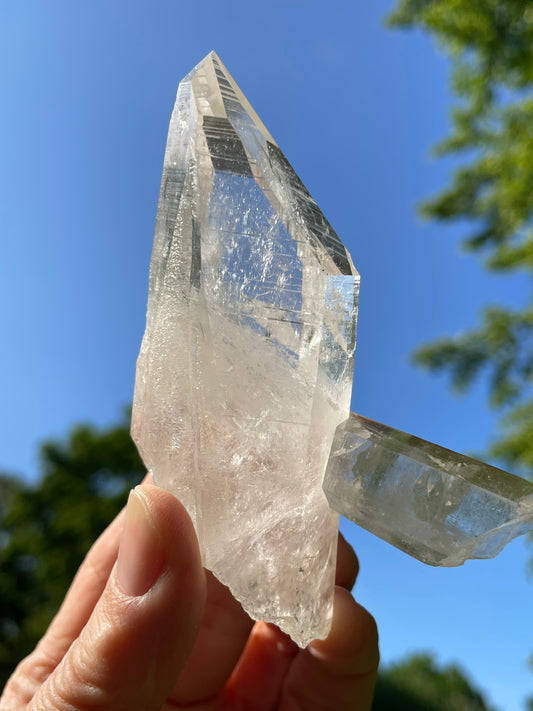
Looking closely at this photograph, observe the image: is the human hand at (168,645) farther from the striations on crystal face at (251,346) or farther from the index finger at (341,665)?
the striations on crystal face at (251,346)

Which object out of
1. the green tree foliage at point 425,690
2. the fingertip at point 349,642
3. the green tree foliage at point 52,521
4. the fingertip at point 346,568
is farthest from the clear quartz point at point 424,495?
the green tree foliage at point 425,690

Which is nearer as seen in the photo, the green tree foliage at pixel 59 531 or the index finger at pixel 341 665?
the index finger at pixel 341 665

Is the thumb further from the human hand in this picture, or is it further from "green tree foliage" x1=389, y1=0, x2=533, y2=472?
"green tree foliage" x1=389, y1=0, x2=533, y2=472

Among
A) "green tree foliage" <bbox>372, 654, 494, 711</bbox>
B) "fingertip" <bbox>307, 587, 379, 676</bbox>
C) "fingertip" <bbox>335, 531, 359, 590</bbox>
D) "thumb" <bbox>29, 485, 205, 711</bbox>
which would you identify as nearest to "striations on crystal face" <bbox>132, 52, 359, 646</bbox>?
"thumb" <bbox>29, 485, 205, 711</bbox>

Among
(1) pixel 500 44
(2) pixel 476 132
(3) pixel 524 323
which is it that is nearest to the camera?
(1) pixel 500 44

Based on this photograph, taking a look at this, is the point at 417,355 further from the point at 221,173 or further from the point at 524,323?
the point at 221,173

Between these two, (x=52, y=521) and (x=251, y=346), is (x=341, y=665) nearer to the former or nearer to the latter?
(x=251, y=346)

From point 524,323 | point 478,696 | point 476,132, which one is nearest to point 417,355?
point 524,323

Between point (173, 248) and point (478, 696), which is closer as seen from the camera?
point (173, 248)
